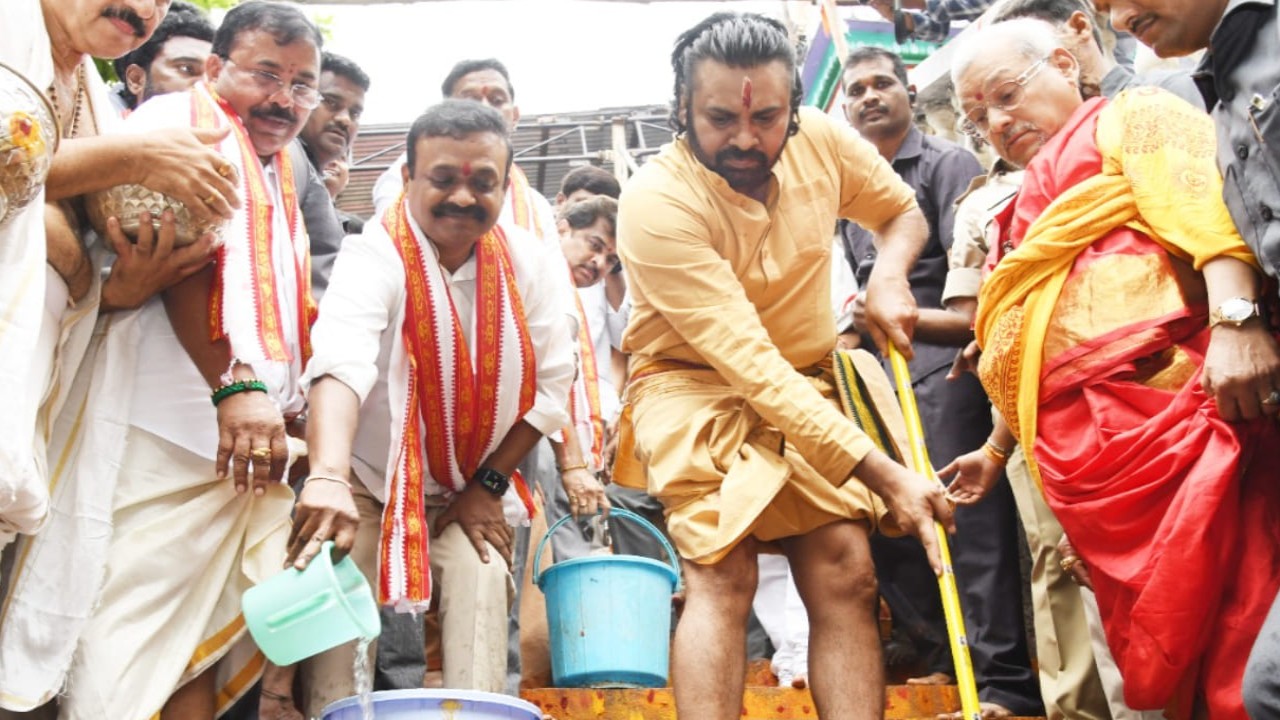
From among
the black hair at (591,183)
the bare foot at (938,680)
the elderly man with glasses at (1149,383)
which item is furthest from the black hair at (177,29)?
the bare foot at (938,680)

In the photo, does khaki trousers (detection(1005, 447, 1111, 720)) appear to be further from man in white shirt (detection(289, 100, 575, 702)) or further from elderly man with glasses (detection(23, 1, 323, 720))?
elderly man with glasses (detection(23, 1, 323, 720))

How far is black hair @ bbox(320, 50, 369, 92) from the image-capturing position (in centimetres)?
521

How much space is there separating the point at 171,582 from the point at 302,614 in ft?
1.36

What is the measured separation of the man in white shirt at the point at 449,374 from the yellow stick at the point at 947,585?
97cm

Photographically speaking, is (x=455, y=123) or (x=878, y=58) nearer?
(x=455, y=123)

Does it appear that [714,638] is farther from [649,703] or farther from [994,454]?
[994,454]

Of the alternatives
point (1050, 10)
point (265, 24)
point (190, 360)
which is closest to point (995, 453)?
point (1050, 10)

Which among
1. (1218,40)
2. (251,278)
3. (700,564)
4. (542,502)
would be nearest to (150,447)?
(251,278)

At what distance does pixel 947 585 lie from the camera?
3389 millimetres

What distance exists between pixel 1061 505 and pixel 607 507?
1775mm

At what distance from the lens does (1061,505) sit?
3061 mm

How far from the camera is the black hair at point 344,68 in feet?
17.1

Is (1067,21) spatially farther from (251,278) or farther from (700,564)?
(251,278)

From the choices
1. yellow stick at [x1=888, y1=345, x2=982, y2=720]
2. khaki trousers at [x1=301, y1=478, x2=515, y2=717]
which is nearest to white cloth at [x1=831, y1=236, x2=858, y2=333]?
yellow stick at [x1=888, y1=345, x2=982, y2=720]
